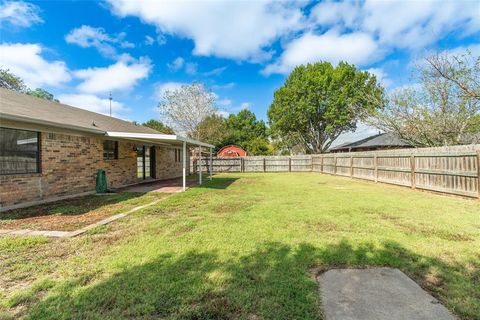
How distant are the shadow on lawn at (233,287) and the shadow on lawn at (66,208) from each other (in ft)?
13.7

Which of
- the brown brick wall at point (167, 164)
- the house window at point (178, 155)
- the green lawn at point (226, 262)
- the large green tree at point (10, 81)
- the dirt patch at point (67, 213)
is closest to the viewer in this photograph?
the green lawn at point (226, 262)

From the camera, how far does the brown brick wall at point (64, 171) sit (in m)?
6.68

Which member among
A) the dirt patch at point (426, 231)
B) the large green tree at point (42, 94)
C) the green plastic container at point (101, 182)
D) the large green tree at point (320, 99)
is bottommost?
the dirt patch at point (426, 231)

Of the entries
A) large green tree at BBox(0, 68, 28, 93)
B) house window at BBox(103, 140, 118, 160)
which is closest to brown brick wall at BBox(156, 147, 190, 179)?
house window at BBox(103, 140, 118, 160)

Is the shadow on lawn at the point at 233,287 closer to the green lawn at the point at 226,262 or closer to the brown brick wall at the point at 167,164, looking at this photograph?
the green lawn at the point at 226,262

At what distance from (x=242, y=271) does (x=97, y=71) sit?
1832 cm

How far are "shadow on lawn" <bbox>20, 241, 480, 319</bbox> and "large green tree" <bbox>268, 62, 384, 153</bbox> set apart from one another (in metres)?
22.6

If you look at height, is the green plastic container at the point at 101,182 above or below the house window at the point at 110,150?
below

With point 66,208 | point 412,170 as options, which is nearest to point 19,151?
point 66,208

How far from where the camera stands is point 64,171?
8172mm

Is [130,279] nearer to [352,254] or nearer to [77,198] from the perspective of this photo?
[352,254]

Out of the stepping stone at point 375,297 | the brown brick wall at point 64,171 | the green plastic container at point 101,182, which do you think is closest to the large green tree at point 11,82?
the brown brick wall at point 64,171

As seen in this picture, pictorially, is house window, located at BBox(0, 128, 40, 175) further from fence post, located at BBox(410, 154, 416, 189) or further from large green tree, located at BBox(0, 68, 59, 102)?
large green tree, located at BBox(0, 68, 59, 102)

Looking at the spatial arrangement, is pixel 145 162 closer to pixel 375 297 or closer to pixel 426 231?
pixel 426 231
